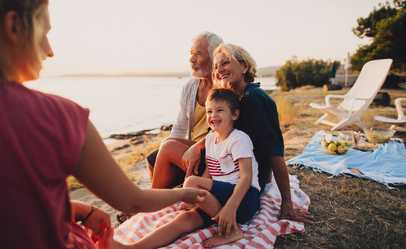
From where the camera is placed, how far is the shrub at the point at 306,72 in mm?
24042

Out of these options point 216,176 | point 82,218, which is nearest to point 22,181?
point 82,218

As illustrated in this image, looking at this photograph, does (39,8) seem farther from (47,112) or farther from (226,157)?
(226,157)

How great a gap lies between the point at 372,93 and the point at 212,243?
21.4 feet

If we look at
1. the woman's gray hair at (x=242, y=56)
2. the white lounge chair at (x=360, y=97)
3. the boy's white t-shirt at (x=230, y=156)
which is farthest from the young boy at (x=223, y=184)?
the white lounge chair at (x=360, y=97)

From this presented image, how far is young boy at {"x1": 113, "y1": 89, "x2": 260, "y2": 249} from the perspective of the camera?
245cm

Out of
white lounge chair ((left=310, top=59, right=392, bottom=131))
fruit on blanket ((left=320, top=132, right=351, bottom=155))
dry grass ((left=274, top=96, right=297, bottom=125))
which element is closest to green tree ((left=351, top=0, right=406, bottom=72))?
dry grass ((left=274, top=96, right=297, bottom=125))

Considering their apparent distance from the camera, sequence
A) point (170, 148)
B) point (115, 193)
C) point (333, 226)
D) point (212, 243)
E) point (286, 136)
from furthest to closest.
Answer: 1. point (286, 136)
2. point (170, 148)
3. point (333, 226)
4. point (212, 243)
5. point (115, 193)

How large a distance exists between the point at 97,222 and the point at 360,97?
744 centimetres

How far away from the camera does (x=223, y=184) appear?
2564 mm

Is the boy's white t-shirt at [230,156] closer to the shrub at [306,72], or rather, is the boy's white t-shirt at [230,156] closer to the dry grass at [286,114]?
the dry grass at [286,114]

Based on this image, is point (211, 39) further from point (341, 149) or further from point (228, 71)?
point (341, 149)

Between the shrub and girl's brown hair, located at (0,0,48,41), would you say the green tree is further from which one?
girl's brown hair, located at (0,0,48,41)

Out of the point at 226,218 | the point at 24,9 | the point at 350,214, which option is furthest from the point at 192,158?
the point at 24,9

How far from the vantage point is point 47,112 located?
1034 mm
